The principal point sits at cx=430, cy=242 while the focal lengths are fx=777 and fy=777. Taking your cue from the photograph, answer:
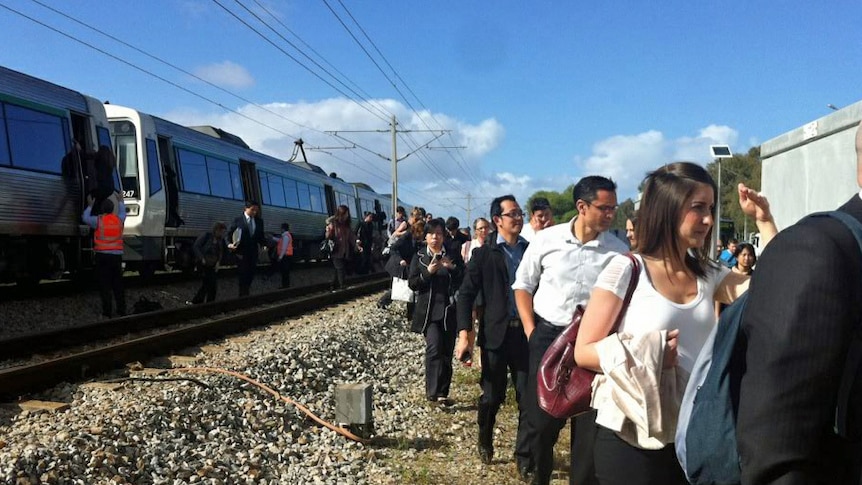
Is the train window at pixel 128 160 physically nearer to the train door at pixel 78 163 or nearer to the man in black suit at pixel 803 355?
the train door at pixel 78 163

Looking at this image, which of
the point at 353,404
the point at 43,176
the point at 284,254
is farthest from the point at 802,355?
the point at 284,254

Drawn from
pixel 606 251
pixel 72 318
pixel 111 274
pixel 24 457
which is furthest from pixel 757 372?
pixel 72 318

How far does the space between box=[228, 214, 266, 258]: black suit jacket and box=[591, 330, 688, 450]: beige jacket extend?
12608 millimetres

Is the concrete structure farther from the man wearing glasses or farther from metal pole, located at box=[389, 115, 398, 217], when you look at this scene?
metal pole, located at box=[389, 115, 398, 217]

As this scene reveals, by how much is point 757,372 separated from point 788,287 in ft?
0.62

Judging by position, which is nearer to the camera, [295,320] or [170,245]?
[295,320]

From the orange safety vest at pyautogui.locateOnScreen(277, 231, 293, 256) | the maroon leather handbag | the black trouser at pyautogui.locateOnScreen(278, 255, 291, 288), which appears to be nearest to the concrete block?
the maroon leather handbag

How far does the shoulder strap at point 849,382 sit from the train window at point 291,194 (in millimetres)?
23445

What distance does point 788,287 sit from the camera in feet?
5.06

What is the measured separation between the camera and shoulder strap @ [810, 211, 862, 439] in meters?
1.49

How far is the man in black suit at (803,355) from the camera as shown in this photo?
1.49 metres

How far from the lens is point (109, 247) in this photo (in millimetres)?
10930

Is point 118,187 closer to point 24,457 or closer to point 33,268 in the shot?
point 33,268

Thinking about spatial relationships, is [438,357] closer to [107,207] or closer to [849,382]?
[107,207]
